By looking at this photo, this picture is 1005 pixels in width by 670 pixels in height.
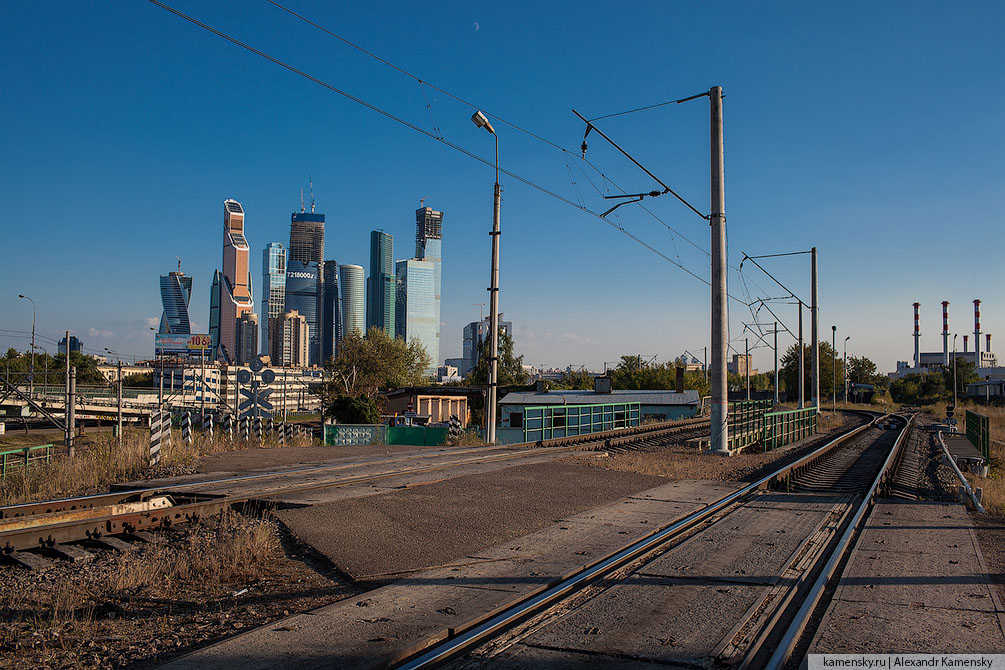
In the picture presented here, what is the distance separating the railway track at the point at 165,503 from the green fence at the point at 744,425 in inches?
348

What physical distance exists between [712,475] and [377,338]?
71969 mm

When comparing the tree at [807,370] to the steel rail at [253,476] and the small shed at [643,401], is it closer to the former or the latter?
the small shed at [643,401]

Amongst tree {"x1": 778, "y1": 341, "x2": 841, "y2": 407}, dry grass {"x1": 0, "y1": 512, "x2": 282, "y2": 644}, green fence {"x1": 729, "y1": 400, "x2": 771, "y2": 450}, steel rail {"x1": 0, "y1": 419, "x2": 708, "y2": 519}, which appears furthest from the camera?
tree {"x1": 778, "y1": 341, "x2": 841, "y2": 407}

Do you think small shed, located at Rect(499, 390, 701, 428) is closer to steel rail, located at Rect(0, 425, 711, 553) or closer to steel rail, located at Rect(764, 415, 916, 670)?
steel rail, located at Rect(0, 425, 711, 553)

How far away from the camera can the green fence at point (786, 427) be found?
25.8m

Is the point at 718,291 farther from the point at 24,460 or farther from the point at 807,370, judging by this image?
the point at 807,370

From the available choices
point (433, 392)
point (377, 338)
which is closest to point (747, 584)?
point (433, 392)

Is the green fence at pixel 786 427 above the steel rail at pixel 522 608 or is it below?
below

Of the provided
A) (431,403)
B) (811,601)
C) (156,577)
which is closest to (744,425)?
(811,601)

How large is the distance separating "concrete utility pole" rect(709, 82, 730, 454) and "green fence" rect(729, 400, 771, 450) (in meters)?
1.18

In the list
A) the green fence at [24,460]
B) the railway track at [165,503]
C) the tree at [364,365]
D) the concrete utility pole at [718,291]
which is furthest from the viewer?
the tree at [364,365]

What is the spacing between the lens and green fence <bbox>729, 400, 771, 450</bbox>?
22.4 m

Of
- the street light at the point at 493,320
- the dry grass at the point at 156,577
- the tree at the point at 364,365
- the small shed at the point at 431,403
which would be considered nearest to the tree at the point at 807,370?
the small shed at the point at 431,403

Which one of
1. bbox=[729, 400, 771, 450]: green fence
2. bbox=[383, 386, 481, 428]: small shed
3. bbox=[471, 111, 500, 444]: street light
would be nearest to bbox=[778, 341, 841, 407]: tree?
bbox=[383, 386, 481, 428]: small shed
